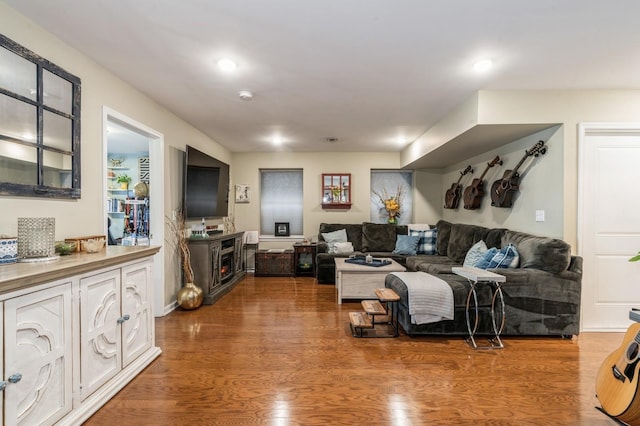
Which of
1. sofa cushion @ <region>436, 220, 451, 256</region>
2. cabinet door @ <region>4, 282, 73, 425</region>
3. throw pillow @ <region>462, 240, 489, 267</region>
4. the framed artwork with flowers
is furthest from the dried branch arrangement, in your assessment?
sofa cushion @ <region>436, 220, 451, 256</region>

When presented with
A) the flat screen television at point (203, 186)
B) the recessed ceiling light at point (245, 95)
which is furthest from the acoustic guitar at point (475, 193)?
the flat screen television at point (203, 186)

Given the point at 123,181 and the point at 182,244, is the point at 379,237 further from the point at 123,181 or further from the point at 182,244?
the point at 123,181

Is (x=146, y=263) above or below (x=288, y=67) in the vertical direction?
below

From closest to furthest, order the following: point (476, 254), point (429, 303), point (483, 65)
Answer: point (483, 65), point (429, 303), point (476, 254)

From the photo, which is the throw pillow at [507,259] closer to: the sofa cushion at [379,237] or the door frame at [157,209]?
the sofa cushion at [379,237]

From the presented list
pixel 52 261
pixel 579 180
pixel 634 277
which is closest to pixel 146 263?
pixel 52 261

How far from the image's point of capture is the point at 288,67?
2545 millimetres

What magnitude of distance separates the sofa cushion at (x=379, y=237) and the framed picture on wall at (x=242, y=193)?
248 cm

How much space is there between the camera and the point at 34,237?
178cm

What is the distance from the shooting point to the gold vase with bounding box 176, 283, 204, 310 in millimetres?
3783

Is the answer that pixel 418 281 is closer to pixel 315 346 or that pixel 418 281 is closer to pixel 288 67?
pixel 315 346

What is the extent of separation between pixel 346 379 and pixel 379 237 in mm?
3707

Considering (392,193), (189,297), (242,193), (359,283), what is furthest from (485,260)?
(242,193)

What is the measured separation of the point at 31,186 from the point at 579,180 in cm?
462
